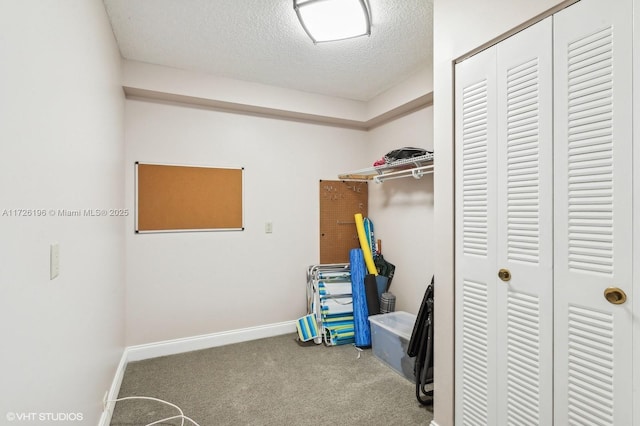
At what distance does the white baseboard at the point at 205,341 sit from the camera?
276 cm

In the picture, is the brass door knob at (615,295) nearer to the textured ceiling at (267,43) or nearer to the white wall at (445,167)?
the white wall at (445,167)

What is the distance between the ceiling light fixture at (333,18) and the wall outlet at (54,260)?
1.71 meters

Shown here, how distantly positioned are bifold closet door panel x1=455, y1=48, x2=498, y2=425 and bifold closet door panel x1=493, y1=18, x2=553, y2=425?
4cm

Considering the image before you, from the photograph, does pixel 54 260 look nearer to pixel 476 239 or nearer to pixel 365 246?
pixel 476 239

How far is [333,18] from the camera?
1.94 meters

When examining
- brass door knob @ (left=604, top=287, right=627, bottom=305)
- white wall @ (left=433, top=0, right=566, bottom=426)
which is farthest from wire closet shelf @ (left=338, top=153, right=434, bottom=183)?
brass door knob @ (left=604, top=287, right=627, bottom=305)

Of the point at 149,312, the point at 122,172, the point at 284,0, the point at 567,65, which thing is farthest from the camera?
the point at 149,312

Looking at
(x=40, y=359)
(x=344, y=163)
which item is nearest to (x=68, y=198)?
(x=40, y=359)

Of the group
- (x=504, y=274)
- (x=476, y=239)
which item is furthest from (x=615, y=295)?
(x=476, y=239)

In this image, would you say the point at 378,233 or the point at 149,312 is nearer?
the point at 149,312

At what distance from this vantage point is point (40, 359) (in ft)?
3.12

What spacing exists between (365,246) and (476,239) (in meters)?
1.87

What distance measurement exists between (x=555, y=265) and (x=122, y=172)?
117 inches

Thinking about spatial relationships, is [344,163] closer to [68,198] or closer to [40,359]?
[68,198]
